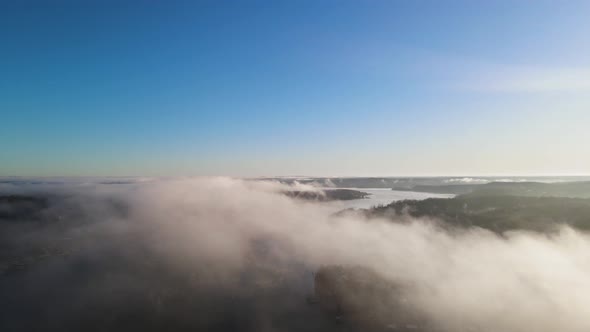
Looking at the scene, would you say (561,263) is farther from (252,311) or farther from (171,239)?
(171,239)

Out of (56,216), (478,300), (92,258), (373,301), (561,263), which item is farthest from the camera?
(56,216)

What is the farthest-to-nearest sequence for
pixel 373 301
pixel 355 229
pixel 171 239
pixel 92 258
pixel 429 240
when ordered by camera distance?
pixel 171 239, pixel 355 229, pixel 92 258, pixel 429 240, pixel 373 301

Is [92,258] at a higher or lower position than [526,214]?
lower

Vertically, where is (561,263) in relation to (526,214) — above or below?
below

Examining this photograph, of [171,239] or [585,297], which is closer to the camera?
[585,297]

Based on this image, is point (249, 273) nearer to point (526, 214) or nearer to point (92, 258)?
point (92, 258)

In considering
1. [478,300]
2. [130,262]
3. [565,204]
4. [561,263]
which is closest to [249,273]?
[130,262]

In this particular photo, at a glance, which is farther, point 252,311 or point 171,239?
point 171,239

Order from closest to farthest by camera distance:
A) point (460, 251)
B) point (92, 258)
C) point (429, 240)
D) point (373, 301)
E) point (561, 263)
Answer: point (373, 301)
point (561, 263)
point (460, 251)
point (429, 240)
point (92, 258)

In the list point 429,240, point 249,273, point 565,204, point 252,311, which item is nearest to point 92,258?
point 249,273
